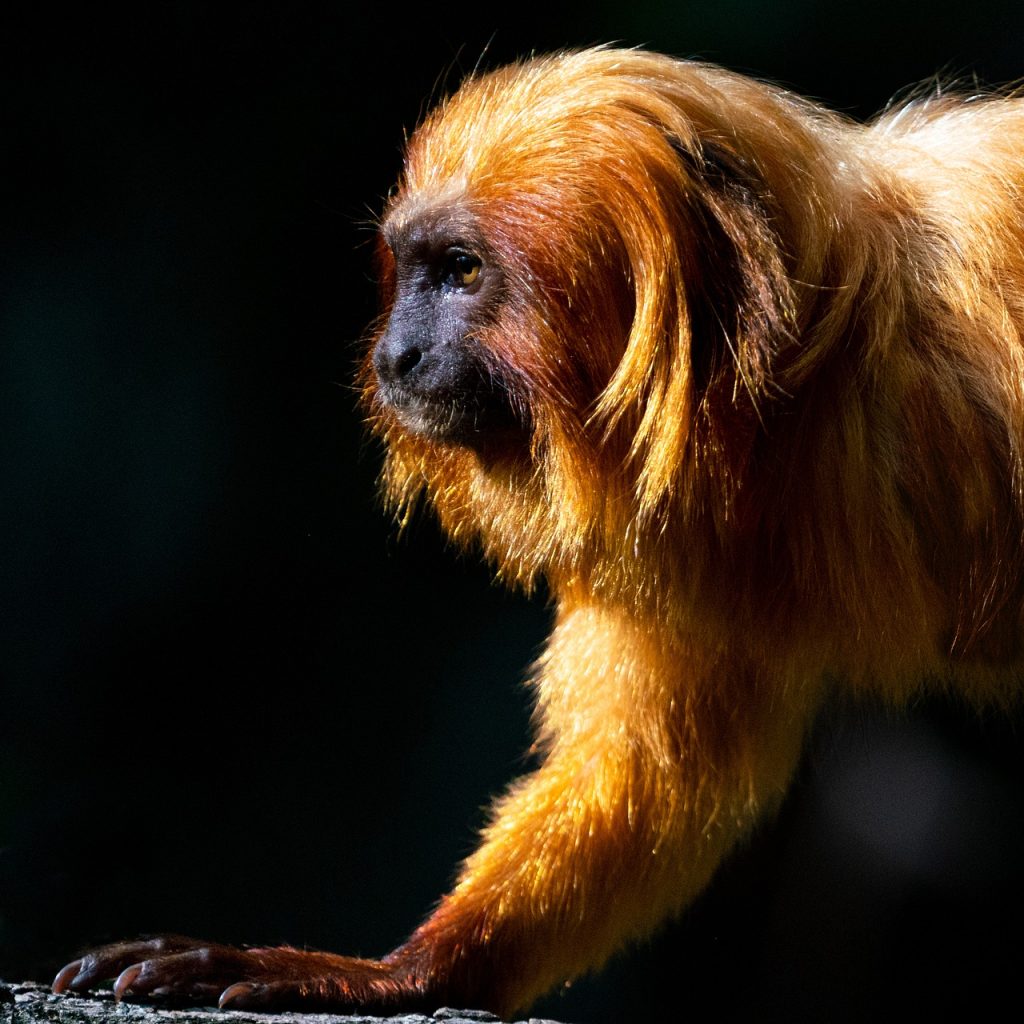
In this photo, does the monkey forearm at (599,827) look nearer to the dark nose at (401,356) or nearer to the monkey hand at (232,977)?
the monkey hand at (232,977)

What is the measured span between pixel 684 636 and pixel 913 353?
1.92ft

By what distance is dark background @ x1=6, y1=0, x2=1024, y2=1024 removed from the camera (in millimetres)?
3270

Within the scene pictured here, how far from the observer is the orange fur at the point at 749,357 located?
191 centimetres

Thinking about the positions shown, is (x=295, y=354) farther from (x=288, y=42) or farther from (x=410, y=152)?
(x=410, y=152)

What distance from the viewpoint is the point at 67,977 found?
2.07m

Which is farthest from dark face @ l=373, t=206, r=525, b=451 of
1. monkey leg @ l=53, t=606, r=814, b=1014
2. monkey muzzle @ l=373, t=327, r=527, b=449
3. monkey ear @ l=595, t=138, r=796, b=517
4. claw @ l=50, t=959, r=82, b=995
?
claw @ l=50, t=959, r=82, b=995

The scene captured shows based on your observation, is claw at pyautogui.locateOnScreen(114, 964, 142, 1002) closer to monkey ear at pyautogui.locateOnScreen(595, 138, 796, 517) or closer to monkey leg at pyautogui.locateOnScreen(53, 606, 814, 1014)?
monkey leg at pyautogui.locateOnScreen(53, 606, 814, 1014)

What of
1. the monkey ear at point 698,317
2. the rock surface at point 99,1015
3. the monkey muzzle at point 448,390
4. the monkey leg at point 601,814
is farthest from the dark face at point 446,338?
the rock surface at point 99,1015

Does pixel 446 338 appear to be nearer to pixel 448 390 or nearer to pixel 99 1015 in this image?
pixel 448 390

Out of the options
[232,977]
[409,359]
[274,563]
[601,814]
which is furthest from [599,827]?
[274,563]

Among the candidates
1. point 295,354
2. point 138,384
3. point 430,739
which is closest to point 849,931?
point 430,739

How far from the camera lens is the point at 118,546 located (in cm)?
347

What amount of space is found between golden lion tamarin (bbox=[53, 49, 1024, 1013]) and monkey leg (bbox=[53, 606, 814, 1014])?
164mm

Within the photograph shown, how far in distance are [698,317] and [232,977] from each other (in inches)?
50.1
